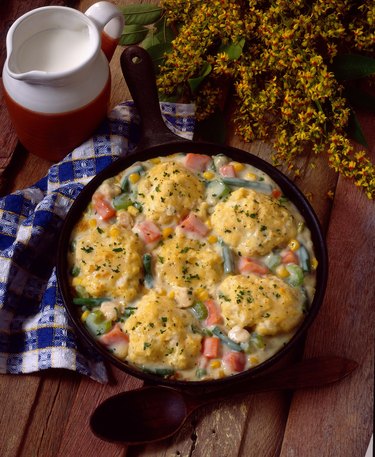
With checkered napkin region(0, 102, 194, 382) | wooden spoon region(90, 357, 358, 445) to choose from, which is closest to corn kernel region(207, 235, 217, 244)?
wooden spoon region(90, 357, 358, 445)

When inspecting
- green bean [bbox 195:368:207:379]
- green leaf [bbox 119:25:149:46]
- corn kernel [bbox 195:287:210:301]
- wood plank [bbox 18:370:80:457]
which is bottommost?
wood plank [bbox 18:370:80:457]

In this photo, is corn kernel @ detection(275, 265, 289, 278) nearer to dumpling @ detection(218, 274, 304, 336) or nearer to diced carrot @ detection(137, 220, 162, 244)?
dumpling @ detection(218, 274, 304, 336)

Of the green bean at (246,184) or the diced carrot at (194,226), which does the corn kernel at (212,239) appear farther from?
the green bean at (246,184)

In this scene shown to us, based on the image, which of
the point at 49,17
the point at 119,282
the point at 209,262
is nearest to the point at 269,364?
the point at 209,262

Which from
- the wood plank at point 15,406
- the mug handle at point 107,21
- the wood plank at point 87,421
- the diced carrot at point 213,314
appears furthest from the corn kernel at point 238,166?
the wood plank at point 15,406

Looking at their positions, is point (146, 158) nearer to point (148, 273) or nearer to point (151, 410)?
point (148, 273)

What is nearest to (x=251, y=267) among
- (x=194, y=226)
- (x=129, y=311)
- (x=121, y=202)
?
(x=194, y=226)
